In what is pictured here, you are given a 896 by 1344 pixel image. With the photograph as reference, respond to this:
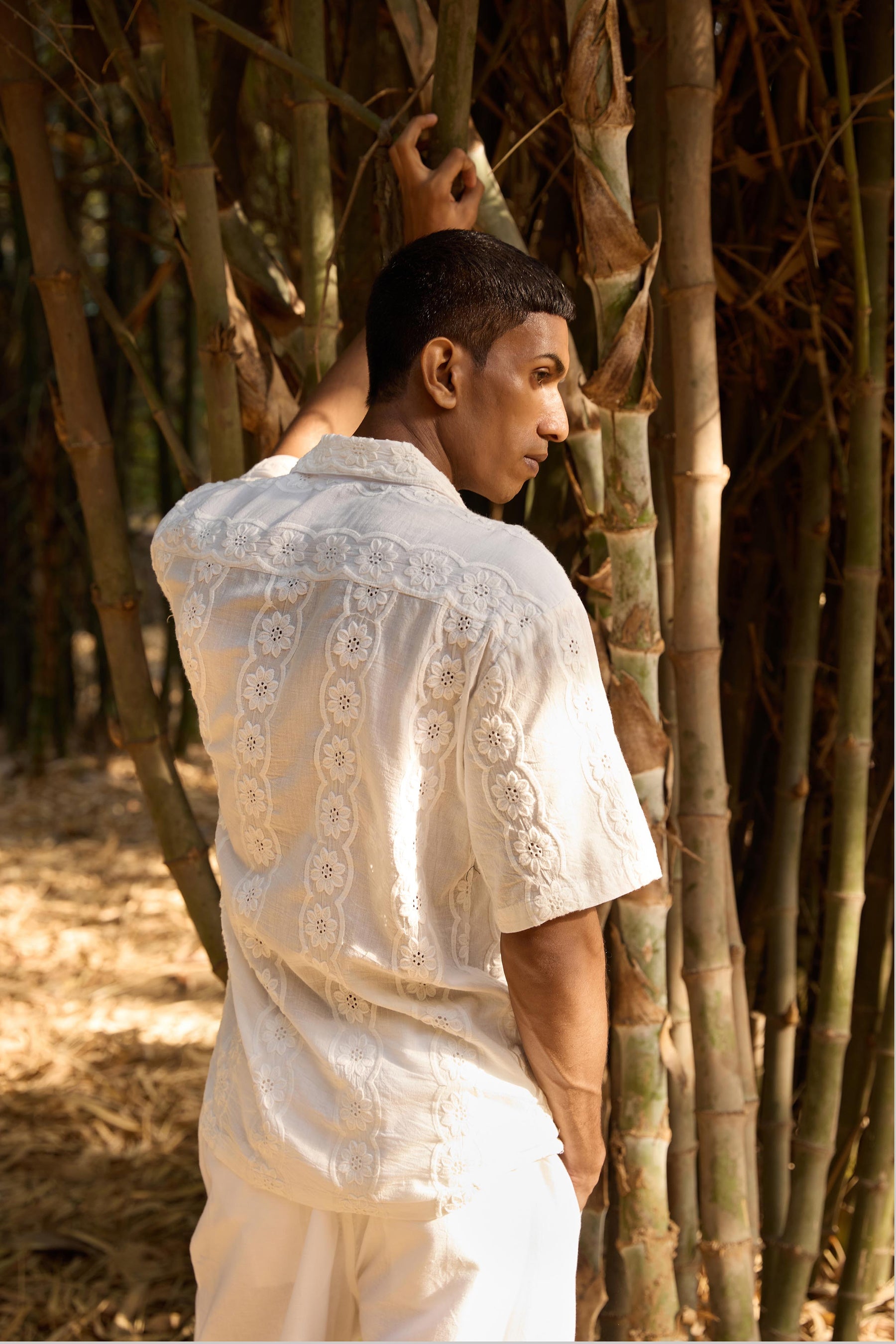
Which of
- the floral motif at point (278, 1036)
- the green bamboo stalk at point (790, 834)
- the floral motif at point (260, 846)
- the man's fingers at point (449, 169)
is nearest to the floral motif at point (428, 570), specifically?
the floral motif at point (260, 846)

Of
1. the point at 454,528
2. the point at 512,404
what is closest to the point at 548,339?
the point at 512,404

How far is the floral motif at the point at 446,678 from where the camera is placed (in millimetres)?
775

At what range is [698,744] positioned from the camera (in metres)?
1.31

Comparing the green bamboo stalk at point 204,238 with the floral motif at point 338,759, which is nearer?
the floral motif at point 338,759

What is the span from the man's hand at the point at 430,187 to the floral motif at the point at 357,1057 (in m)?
0.69

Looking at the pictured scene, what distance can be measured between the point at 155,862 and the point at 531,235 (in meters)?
3.03

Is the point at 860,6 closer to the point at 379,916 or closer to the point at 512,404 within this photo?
the point at 512,404

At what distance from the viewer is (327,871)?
2.70ft

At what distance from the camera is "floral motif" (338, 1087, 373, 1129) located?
0.81m

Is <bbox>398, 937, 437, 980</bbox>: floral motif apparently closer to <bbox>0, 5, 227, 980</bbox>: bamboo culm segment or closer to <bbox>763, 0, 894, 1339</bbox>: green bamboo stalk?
<bbox>0, 5, 227, 980</bbox>: bamboo culm segment

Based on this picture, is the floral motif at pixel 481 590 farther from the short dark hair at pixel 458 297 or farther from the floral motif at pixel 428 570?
the short dark hair at pixel 458 297

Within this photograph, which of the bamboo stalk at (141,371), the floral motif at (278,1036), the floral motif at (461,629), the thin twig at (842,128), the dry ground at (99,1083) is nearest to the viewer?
the floral motif at (461,629)

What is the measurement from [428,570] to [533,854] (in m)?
0.20

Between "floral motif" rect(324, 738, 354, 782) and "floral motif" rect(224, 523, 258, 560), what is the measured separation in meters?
0.15
